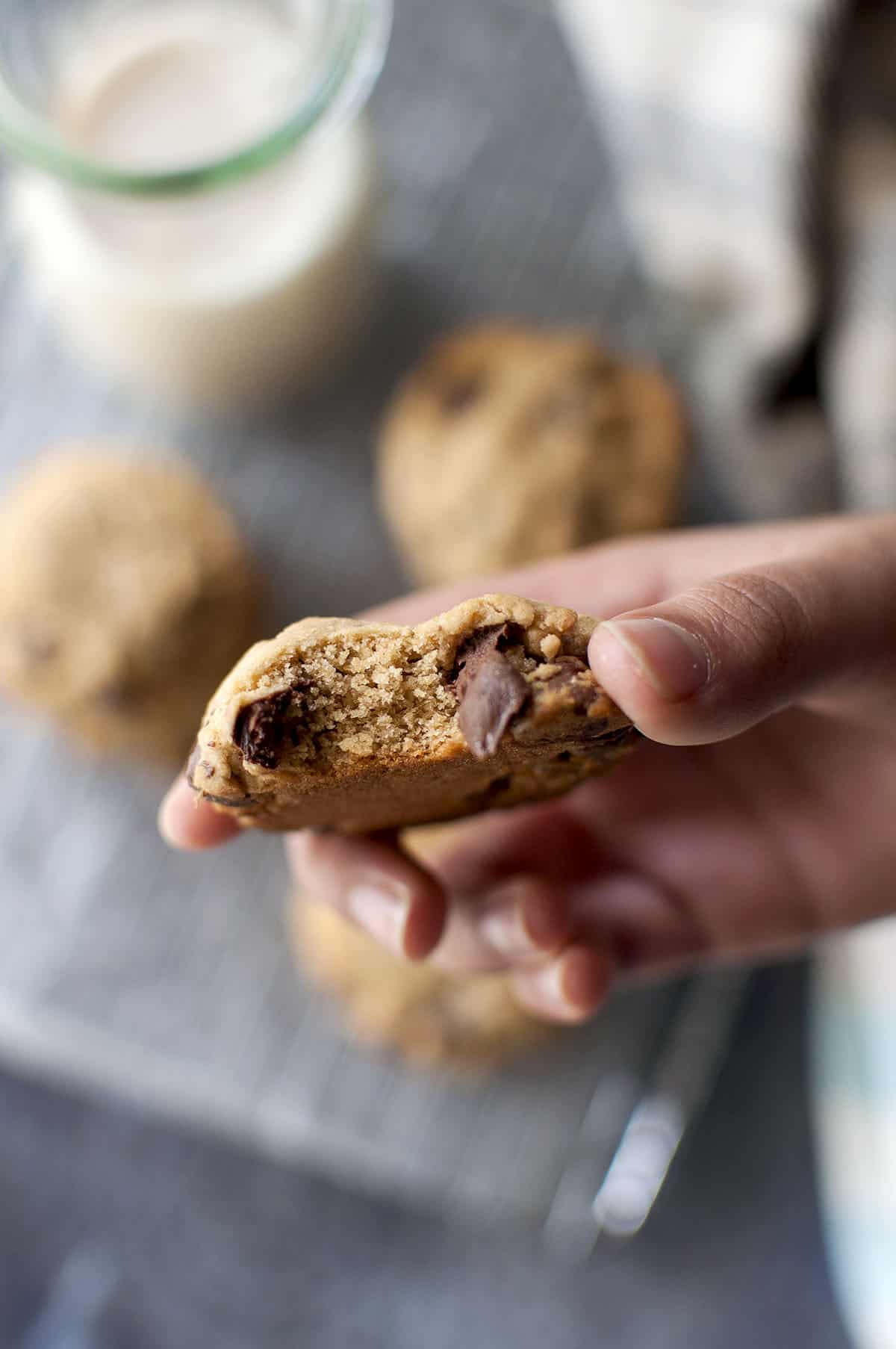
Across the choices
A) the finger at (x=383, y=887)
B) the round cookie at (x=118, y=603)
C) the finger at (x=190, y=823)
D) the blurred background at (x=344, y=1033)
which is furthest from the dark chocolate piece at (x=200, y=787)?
the blurred background at (x=344, y=1033)

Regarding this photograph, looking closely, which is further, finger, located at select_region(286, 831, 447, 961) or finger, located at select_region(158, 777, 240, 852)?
finger, located at select_region(286, 831, 447, 961)

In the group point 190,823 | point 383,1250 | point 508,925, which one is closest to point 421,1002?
point 383,1250

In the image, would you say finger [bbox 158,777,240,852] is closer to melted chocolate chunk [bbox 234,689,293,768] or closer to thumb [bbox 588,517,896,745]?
melted chocolate chunk [bbox 234,689,293,768]

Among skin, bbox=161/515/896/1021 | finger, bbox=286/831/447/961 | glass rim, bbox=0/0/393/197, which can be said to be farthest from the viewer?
glass rim, bbox=0/0/393/197

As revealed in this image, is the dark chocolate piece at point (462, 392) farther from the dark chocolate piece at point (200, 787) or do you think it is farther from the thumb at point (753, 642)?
the dark chocolate piece at point (200, 787)

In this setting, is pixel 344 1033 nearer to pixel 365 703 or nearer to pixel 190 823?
pixel 190 823

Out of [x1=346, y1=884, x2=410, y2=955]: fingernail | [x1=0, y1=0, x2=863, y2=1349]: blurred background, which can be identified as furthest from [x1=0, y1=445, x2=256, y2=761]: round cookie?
[x1=346, y1=884, x2=410, y2=955]: fingernail

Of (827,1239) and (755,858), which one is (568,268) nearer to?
(755,858)
